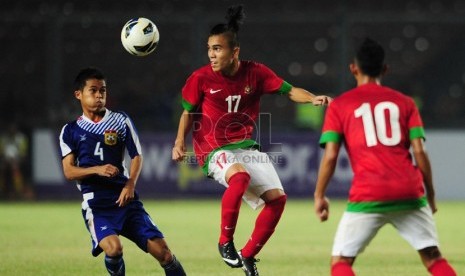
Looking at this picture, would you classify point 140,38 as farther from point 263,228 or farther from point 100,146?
point 263,228

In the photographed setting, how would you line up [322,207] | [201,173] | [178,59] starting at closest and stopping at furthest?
[322,207] < [201,173] < [178,59]

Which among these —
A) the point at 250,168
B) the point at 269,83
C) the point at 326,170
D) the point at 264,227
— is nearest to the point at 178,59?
the point at 269,83

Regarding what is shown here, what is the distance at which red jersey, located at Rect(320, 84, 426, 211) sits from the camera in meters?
6.48

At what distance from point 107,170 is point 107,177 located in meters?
0.31

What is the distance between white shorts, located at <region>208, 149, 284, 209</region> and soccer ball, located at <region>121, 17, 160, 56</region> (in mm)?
1736

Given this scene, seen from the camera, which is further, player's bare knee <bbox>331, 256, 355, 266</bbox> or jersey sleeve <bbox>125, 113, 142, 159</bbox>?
jersey sleeve <bbox>125, 113, 142, 159</bbox>

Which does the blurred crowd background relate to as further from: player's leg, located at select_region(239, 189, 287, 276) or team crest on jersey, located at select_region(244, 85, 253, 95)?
player's leg, located at select_region(239, 189, 287, 276)

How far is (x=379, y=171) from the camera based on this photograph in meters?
6.50

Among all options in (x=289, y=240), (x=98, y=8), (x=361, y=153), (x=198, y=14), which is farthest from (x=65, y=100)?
(x=361, y=153)

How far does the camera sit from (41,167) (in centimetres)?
2180

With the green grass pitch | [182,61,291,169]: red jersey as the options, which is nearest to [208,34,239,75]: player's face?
[182,61,291,169]: red jersey

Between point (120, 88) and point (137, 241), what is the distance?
1473cm

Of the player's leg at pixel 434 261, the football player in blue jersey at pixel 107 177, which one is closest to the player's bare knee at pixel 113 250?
the football player in blue jersey at pixel 107 177

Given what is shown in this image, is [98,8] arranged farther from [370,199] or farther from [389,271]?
[370,199]
